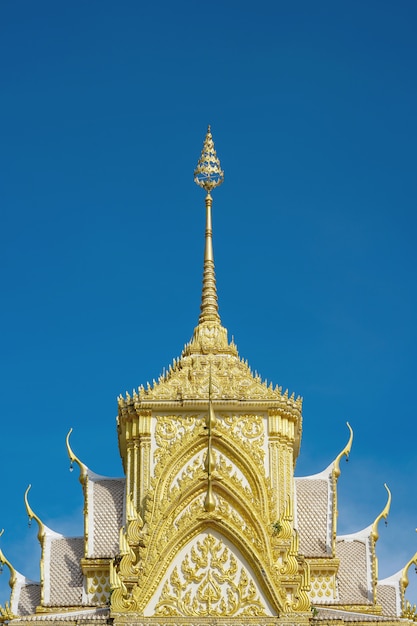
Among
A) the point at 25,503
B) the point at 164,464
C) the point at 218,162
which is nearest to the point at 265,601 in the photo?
the point at 164,464

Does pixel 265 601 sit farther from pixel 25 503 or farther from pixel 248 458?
pixel 25 503

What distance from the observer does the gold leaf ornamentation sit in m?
35.8

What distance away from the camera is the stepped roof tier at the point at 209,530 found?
35938mm

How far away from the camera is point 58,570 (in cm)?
Result: 3947

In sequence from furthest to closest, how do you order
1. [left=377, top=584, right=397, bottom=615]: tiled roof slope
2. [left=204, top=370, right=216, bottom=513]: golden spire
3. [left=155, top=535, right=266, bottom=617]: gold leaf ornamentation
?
[left=377, top=584, right=397, bottom=615]: tiled roof slope → [left=204, top=370, right=216, bottom=513]: golden spire → [left=155, top=535, right=266, bottom=617]: gold leaf ornamentation

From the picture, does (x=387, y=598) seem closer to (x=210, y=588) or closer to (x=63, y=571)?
(x=210, y=588)

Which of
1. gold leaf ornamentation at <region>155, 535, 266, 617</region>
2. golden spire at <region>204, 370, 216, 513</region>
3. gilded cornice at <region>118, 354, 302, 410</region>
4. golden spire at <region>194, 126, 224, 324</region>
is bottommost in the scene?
gold leaf ornamentation at <region>155, 535, 266, 617</region>

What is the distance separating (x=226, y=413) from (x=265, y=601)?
16.5 feet

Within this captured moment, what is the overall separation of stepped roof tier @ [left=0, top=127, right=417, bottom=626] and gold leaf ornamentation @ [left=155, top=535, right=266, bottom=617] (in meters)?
0.02

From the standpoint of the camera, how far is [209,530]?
36.5 m

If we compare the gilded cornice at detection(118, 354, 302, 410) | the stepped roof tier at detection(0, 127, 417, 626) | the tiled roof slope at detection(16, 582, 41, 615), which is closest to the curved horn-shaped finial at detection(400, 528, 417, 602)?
the stepped roof tier at detection(0, 127, 417, 626)

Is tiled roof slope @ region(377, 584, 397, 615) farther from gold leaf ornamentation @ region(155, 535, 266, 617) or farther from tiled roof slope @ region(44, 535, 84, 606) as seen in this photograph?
tiled roof slope @ region(44, 535, 84, 606)

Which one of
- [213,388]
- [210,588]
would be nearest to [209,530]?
[210,588]

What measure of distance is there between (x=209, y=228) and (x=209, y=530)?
10.5 m
